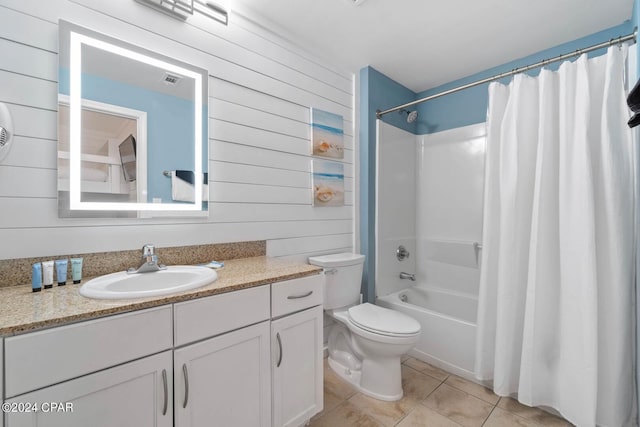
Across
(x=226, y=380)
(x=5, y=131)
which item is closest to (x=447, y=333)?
(x=226, y=380)

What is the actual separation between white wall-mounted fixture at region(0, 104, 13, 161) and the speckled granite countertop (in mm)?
514

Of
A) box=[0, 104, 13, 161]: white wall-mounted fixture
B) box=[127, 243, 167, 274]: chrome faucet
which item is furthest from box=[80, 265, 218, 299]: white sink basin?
box=[0, 104, 13, 161]: white wall-mounted fixture

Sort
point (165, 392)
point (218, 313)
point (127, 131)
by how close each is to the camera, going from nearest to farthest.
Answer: point (165, 392) < point (218, 313) < point (127, 131)

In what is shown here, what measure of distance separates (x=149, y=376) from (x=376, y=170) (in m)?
2.07

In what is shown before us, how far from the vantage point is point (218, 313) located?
109 centimetres

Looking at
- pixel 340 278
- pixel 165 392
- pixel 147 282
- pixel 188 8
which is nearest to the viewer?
pixel 165 392

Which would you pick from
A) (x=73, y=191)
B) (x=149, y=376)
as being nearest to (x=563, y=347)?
(x=149, y=376)

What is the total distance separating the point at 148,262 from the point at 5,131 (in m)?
0.69

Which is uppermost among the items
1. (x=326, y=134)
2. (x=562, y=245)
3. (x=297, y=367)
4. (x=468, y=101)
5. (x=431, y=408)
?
(x=468, y=101)

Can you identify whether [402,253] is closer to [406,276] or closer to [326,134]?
[406,276]

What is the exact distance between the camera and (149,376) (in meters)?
0.93

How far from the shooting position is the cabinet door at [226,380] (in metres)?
1.01

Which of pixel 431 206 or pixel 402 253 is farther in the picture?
pixel 431 206

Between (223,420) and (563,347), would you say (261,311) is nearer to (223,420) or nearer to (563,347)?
(223,420)
